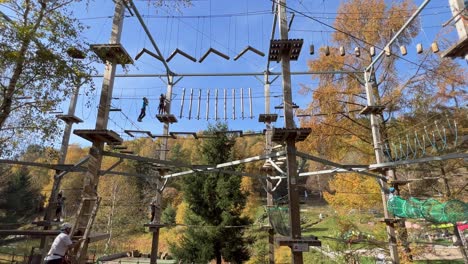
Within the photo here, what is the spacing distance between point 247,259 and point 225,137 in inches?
286

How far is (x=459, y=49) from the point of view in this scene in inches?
211

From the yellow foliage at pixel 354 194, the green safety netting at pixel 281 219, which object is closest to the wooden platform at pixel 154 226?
the green safety netting at pixel 281 219

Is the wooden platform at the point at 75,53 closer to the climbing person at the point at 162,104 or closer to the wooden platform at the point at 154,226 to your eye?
the climbing person at the point at 162,104

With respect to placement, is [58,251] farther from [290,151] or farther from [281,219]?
[281,219]

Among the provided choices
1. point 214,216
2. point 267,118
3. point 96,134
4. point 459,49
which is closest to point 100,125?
point 96,134

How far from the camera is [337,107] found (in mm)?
11383

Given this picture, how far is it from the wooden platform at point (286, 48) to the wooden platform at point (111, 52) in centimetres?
397

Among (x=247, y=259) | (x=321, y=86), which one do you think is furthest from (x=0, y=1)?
(x=247, y=259)

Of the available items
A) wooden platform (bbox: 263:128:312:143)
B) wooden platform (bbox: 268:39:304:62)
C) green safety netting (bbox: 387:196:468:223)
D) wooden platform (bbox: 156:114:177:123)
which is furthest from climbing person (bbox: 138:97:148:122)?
green safety netting (bbox: 387:196:468:223)

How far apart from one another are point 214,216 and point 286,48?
38.5ft

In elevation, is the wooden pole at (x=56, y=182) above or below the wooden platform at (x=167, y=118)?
below

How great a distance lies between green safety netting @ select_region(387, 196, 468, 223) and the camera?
6746 mm

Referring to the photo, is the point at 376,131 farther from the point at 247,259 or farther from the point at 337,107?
the point at 247,259

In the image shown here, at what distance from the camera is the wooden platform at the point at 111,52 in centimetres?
762
